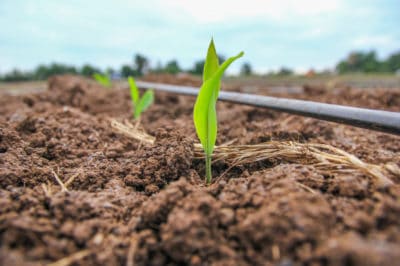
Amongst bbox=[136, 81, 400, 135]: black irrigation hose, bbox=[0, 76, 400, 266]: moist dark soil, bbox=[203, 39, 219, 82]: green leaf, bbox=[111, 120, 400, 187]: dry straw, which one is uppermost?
bbox=[203, 39, 219, 82]: green leaf

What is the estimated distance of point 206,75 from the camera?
3.04 feet

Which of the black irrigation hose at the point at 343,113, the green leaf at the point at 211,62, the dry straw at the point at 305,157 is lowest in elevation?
the dry straw at the point at 305,157

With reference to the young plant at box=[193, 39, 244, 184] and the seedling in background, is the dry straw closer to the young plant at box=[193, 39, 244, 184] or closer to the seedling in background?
the young plant at box=[193, 39, 244, 184]

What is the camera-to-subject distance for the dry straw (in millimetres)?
733

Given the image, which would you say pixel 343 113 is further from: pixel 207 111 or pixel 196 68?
pixel 196 68

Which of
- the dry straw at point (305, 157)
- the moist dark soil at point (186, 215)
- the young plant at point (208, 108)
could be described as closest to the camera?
the moist dark soil at point (186, 215)

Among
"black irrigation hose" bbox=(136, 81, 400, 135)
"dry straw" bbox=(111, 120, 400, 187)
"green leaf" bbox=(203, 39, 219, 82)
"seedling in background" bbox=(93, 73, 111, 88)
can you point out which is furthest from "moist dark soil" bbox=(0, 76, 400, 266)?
"seedling in background" bbox=(93, 73, 111, 88)

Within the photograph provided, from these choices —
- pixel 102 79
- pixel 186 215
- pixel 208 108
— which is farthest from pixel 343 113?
pixel 102 79

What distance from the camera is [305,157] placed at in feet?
3.10

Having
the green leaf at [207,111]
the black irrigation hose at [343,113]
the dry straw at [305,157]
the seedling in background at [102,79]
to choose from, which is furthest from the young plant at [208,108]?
the seedling in background at [102,79]

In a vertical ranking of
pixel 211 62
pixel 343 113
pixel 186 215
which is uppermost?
pixel 211 62

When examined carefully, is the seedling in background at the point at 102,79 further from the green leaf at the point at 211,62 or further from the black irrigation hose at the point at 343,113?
the green leaf at the point at 211,62

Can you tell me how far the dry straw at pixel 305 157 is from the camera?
733 millimetres

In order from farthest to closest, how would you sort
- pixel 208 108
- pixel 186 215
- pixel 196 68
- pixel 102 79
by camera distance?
pixel 196 68, pixel 102 79, pixel 208 108, pixel 186 215
